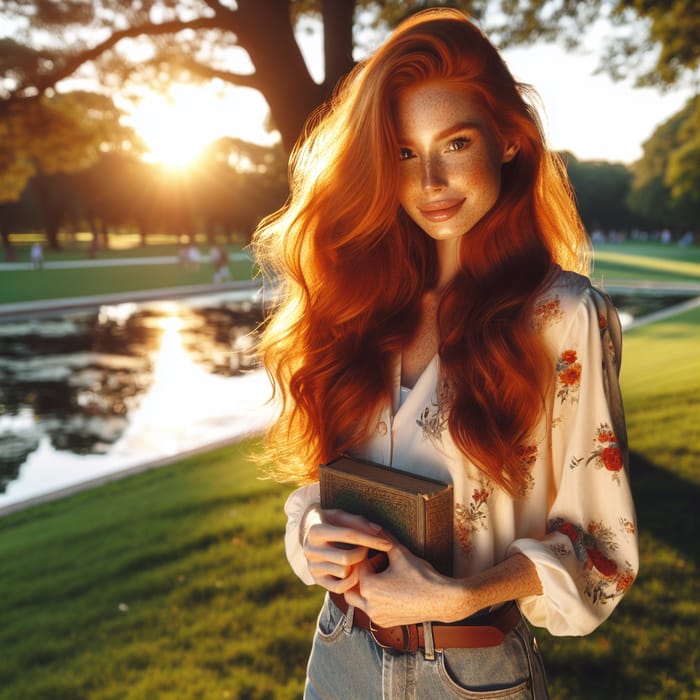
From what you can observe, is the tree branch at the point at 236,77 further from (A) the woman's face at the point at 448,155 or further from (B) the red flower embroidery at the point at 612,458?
(B) the red flower embroidery at the point at 612,458

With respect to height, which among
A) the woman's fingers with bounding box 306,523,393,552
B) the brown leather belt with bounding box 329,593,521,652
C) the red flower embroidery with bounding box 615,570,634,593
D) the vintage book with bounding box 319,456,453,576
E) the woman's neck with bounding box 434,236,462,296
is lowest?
the brown leather belt with bounding box 329,593,521,652

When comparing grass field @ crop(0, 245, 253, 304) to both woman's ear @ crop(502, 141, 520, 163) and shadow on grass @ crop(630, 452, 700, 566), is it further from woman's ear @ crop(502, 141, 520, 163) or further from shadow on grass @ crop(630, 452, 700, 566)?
woman's ear @ crop(502, 141, 520, 163)

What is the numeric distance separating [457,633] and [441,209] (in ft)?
3.02

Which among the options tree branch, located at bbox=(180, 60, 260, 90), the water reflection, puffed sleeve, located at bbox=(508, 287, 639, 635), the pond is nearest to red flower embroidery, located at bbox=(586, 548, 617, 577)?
puffed sleeve, located at bbox=(508, 287, 639, 635)

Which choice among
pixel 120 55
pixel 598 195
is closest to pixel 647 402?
pixel 120 55

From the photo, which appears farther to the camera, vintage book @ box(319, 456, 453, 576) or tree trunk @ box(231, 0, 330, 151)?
tree trunk @ box(231, 0, 330, 151)

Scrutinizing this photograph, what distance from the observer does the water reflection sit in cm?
734

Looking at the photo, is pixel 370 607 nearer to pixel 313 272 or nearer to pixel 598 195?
pixel 313 272

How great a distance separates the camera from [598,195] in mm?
79375

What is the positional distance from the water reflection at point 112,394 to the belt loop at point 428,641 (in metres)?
2.38

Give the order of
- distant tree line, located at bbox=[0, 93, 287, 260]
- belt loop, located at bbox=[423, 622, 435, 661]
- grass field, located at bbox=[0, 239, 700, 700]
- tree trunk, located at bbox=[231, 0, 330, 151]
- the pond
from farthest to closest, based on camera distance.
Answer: distant tree line, located at bbox=[0, 93, 287, 260], the pond, tree trunk, located at bbox=[231, 0, 330, 151], grass field, located at bbox=[0, 239, 700, 700], belt loop, located at bbox=[423, 622, 435, 661]

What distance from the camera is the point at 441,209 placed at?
4.99 ft

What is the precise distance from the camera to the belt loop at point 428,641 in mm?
1389

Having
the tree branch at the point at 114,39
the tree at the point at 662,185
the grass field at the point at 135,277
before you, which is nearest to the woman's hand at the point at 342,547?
the tree branch at the point at 114,39
